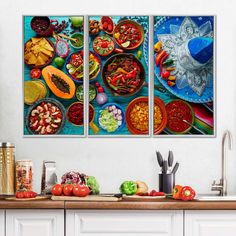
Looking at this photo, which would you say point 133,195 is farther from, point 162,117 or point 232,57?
point 232,57

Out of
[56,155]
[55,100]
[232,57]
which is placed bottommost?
[56,155]

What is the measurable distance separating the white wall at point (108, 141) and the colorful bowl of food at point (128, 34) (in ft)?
0.29

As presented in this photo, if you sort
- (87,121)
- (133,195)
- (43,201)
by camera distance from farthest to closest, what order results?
(87,121) → (133,195) → (43,201)

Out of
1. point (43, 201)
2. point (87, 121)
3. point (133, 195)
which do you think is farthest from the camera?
point (87, 121)

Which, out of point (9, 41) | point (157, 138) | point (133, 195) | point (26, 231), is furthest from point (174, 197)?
point (9, 41)

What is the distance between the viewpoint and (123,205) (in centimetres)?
376

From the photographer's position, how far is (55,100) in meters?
4.41

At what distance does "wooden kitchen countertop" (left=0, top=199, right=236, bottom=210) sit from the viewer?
3.75 metres

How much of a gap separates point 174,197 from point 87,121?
84cm

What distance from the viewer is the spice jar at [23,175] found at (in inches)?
164

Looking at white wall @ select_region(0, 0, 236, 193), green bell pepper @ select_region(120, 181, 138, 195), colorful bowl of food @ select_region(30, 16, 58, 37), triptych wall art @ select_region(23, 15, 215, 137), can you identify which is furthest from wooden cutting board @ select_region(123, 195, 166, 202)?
colorful bowl of food @ select_region(30, 16, 58, 37)

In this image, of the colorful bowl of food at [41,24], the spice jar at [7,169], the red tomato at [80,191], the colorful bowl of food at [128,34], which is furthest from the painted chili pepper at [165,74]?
the spice jar at [7,169]

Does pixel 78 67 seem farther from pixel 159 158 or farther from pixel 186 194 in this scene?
pixel 186 194

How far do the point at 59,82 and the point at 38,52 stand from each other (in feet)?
0.80
